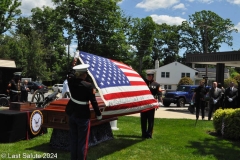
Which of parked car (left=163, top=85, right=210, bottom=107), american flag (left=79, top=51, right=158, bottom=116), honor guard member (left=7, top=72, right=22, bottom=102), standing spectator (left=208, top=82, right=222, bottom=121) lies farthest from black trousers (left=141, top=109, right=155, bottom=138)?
parked car (left=163, top=85, right=210, bottom=107)

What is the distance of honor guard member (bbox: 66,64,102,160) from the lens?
5.26 meters

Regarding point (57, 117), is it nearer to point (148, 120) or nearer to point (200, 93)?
point (148, 120)

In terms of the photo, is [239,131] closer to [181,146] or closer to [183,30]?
[181,146]

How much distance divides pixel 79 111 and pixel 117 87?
123 cm

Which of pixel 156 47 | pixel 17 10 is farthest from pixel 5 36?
pixel 156 47

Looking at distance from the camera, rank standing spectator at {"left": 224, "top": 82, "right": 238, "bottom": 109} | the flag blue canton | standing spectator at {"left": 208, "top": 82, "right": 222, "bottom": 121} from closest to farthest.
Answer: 1. the flag blue canton
2. standing spectator at {"left": 224, "top": 82, "right": 238, "bottom": 109}
3. standing spectator at {"left": 208, "top": 82, "right": 222, "bottom": 121}

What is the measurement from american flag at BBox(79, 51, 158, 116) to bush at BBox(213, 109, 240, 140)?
2.61 m

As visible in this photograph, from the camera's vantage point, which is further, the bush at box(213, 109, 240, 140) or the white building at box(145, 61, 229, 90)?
the white building at box(145, 61, 229, 90)

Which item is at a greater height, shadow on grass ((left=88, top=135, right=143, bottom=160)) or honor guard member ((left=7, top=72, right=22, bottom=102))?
honor guard member ((left=7, top=72, right=22, bottom=102))

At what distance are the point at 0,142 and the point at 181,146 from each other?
13.7 feet

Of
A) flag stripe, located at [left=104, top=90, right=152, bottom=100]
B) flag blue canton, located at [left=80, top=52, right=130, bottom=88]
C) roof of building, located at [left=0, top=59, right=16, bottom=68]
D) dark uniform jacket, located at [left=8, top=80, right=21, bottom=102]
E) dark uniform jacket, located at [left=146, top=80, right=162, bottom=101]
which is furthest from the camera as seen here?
roof of building, located at [left=0, top=59, right=16, bottom=68]

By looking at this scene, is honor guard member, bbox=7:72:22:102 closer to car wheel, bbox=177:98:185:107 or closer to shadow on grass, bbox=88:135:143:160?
shadow on grass, bbox=88:135:143:160

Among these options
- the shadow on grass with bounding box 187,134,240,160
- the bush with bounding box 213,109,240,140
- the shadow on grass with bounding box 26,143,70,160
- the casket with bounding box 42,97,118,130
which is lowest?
the shadow on grass with bounding box 187,134,240,160

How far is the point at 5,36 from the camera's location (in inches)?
1881
